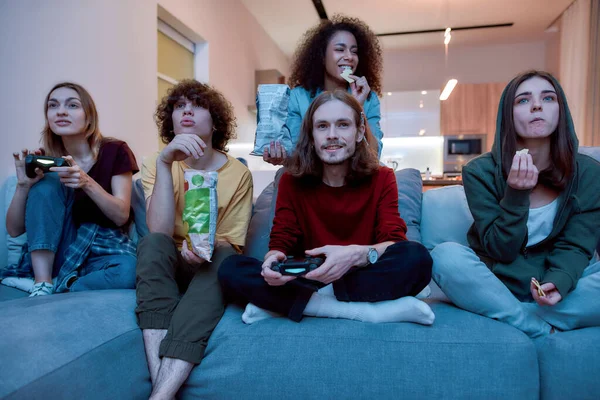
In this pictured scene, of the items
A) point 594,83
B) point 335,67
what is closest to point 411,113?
point 594,83

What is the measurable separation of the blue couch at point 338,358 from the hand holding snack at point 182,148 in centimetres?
50

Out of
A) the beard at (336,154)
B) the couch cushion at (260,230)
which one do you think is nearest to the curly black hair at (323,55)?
the couch cushion at (260,230)

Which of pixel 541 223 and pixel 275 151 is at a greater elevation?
pixel 275 151

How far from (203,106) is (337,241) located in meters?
0.72

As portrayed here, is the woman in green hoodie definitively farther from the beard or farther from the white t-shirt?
the beard

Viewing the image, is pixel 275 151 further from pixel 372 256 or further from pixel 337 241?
pixel 372 256

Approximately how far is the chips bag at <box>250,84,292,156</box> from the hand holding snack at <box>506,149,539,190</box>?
31.2 inches

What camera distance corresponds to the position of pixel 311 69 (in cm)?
208

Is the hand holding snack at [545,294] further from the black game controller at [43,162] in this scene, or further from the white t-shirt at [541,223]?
the black game controller at [43,162]

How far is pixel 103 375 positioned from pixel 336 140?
92 centimetres

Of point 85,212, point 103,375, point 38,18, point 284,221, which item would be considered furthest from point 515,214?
point 38,18

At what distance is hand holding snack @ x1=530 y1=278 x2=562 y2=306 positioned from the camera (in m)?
1.11

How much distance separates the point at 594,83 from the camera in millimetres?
4668

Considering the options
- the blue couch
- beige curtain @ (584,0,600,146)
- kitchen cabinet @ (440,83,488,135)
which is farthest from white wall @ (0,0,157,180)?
beige curtain @ (584,0,600,146)
